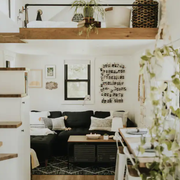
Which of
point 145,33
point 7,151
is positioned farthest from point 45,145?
point 145,33

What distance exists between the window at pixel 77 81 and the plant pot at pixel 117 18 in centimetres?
315

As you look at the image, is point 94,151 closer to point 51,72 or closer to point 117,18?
point 117,18

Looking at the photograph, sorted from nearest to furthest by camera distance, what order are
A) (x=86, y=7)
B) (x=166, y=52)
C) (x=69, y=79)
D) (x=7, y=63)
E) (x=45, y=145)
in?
(x=166, y=52), (x=86, y=7), (x=45, y=145), (x=7, y=63), (x=69, y=79)

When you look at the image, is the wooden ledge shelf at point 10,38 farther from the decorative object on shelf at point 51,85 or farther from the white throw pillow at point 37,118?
the decorative object on shelf at point 51,85

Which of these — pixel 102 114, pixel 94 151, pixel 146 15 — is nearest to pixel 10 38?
pixel 146 15

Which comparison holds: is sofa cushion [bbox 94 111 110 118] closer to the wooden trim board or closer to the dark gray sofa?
the dark gray sofa

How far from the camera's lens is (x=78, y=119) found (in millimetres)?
6555

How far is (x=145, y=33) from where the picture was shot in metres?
3.90

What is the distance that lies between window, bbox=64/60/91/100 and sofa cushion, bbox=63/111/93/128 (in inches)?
23.6

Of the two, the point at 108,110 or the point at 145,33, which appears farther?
the point at 108,110

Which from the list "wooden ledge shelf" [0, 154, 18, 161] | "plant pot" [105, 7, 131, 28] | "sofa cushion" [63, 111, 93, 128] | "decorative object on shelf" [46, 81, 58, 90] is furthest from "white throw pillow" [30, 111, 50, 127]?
"plant pot" [105, 7, 131, 28]

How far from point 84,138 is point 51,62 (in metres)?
2.73

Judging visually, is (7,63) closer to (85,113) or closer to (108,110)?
(85,113)

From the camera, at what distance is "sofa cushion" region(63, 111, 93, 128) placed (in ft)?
21.3
